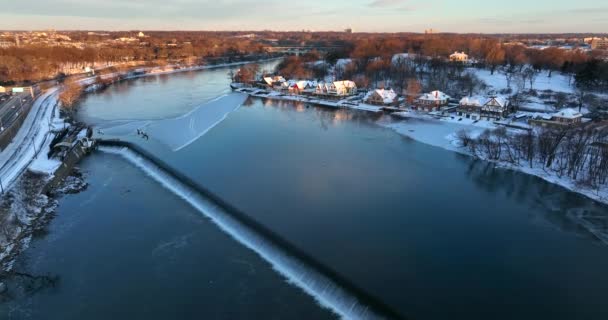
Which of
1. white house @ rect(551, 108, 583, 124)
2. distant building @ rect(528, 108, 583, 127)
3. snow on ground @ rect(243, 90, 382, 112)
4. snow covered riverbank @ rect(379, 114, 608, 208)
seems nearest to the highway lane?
snow on ground @ rect(243, 90, 382, 112)

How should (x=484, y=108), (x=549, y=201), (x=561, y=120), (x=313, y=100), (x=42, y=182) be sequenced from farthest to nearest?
(x=313, y=100) → (x=484, y=108) → (x=561, y=120) → (x=42, y=182) → (x=549, y=201)

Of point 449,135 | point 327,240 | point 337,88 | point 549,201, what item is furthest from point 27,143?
point 549,201

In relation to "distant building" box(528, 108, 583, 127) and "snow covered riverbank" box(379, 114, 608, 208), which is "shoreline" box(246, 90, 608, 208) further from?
"distant building" box(528, 108, 583, 127)

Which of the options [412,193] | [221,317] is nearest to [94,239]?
[221,317]

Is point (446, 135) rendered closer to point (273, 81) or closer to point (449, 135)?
point (449, 135)

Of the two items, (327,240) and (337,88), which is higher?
(337,88)

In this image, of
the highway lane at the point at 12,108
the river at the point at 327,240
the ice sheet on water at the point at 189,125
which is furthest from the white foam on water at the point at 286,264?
the highway lane at the point at 12,108
